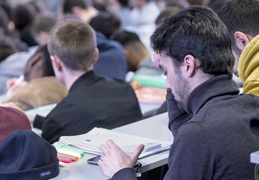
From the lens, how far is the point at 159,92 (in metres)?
3.89

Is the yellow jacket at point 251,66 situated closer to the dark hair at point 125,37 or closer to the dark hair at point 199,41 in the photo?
the dark hair at point 199,41

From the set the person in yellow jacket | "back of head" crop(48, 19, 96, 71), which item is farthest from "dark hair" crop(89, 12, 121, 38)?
the person in yellow jacket

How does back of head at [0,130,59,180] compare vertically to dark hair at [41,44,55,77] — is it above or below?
above

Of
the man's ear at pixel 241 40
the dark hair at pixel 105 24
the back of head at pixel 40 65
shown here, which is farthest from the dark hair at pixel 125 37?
the man's ear at pixel 241 40

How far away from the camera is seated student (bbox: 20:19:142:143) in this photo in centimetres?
290

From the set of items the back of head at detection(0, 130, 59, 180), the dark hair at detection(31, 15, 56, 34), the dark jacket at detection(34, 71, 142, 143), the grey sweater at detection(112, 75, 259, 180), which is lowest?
the dark hair at detection(31, 15, 56, 34)

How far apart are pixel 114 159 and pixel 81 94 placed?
1.05m

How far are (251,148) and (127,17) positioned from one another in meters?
7.13

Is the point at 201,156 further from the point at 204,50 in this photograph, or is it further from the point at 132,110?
the point at 132,110

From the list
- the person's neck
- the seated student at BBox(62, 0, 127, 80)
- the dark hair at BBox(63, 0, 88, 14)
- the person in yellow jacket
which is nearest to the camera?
the person in yellow jacket

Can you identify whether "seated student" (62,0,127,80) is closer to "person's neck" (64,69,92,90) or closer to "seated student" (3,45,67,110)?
"seated student" (3,45,67,110)

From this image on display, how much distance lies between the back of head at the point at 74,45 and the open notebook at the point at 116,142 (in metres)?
0.81

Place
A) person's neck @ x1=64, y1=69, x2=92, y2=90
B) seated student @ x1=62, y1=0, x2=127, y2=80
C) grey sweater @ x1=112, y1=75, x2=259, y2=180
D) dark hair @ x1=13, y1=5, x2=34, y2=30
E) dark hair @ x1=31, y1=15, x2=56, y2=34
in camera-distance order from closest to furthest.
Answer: grey sweater @ x1=112, y1=75, x2=259, y2=180 < person's neck @ x1=64, y1=69, x2=92, y2=90 < seated student @ x1=62, y1=0, x2=127, y2=80 < dark hair @ x1=31, y1=15, x2=56, y2=34 < dark hair @ x1=13, y1=5, x2=34, y2=30

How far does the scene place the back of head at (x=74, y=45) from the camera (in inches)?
126
